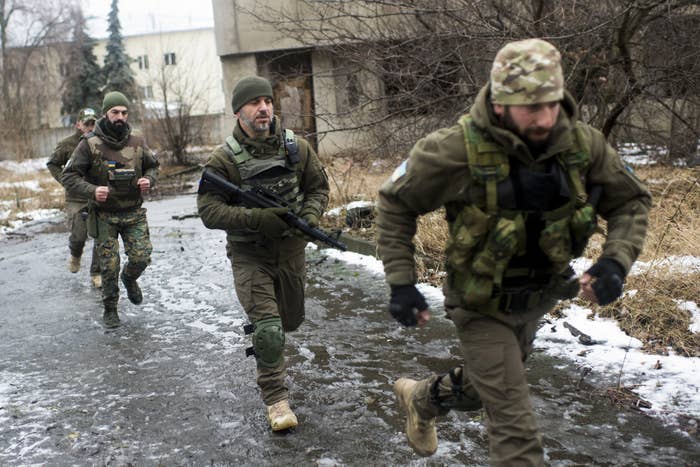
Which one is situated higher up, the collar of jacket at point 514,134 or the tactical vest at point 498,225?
the collar of jacket at point 514,134

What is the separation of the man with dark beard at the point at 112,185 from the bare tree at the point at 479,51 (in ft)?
10.6

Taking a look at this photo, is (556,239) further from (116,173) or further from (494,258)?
(116,173)

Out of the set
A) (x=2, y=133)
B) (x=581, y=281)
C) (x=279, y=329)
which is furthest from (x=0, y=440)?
(x=2, y=133)

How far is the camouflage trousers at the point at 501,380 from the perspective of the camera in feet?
8.51

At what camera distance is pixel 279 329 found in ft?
13.0

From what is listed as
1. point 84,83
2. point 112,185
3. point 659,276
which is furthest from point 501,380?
point 84,83

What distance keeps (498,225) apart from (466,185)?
0.20 m

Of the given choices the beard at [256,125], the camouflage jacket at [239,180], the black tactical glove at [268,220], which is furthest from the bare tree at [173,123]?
the black tactical glove at [268,220]

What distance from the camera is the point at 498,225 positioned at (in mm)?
2613

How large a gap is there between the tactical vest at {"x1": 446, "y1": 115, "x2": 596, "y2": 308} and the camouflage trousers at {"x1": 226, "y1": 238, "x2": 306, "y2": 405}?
5.35 feet

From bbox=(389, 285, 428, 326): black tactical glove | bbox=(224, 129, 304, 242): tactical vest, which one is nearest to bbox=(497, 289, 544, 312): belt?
bbox=(389, 285, 428, 326): black tactical glove

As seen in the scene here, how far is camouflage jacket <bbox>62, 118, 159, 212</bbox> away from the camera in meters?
6.33

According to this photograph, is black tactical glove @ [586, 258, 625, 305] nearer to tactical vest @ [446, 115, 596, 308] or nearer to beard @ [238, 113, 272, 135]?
tactical vest @ [446, 115, 596, 308]

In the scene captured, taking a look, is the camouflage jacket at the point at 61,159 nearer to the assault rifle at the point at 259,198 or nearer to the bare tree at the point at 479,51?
the bare tree at the point at 479,51
